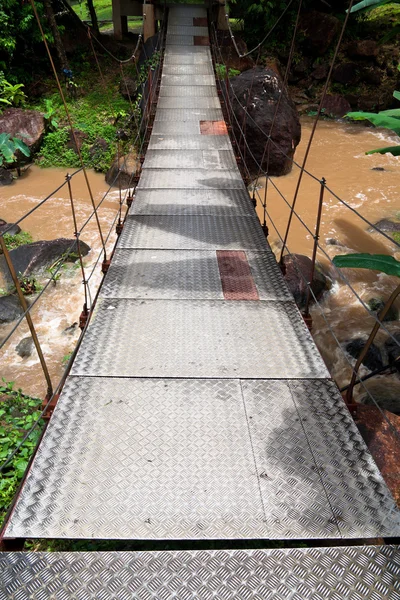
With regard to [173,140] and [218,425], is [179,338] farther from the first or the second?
[173,140]

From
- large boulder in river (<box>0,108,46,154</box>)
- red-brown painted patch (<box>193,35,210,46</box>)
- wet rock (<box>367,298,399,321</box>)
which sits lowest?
wet rock (<box>367,298,399,321</box>)

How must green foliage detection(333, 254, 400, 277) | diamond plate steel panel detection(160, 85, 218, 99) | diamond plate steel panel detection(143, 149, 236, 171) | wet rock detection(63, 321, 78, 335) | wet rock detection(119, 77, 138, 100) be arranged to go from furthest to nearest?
wet rock detection(119, 77, 138, 100) → diamond plate steel panel detection(160, 85, 218, 99) → diamond plate steel panel detection(143, 149, 236, 171) → wet rock detection(63, 321, 78, 335) → green foliage detection(333, 254, 400, 277)

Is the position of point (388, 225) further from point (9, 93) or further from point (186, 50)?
point (9, 93)

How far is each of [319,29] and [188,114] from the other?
6.23 meters

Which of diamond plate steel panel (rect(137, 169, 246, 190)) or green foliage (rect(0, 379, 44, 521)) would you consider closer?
green foliage (rect(0, 379, 44, 521))

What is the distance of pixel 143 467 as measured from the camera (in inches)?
58.8

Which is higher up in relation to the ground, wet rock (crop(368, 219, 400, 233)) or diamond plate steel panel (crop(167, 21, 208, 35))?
diamond plate steel panel (crop(167, 21, 208, 35))

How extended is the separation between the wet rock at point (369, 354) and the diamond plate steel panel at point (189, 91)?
4556 millimetres

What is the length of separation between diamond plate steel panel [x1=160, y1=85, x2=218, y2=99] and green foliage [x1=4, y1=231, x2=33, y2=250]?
121 inches

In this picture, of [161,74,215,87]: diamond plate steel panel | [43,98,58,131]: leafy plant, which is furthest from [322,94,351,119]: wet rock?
[43,98,58,131]: leafy plant

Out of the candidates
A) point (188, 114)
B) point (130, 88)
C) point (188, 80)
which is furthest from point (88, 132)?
point (188, 114)

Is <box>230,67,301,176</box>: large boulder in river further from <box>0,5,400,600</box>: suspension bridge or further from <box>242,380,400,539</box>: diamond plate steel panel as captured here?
<box>242,380,400,539</box>: diamond plate steel panel

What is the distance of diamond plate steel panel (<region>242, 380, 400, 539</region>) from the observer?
4.41 ft

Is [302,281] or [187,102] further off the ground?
[187,102]
